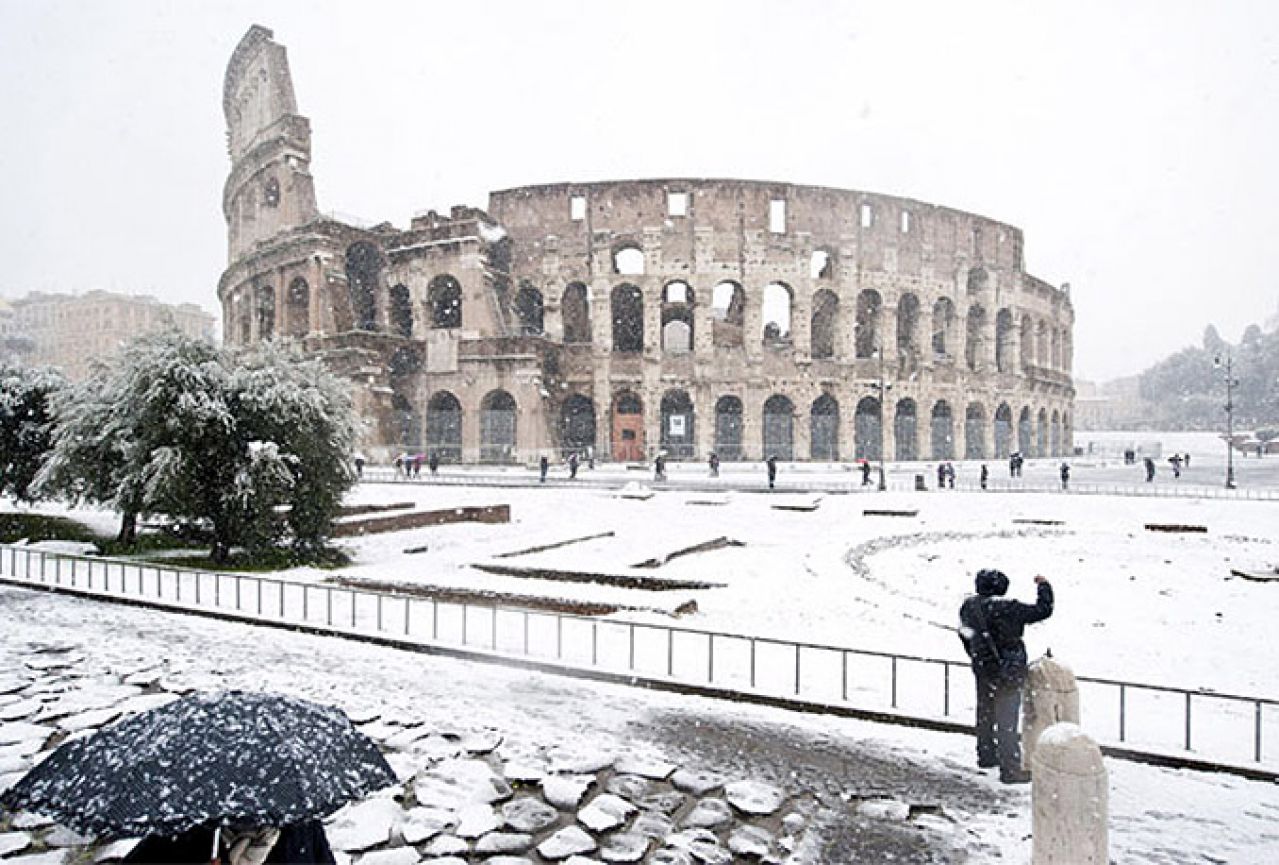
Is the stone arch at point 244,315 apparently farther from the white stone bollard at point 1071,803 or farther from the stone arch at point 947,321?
the white stone bollard at point 1071,803

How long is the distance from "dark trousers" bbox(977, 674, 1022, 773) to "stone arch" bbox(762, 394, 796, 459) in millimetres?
39072

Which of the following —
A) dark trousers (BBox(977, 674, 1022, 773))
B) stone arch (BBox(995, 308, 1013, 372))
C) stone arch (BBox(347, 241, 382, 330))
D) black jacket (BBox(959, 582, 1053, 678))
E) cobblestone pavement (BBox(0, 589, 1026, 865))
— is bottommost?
cobblestone pavement (BBox(0, 589, 1026, 865))

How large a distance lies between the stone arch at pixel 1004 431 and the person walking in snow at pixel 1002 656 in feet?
166

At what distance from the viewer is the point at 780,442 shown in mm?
45031

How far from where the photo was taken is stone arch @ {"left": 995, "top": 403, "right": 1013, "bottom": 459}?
2052 inches

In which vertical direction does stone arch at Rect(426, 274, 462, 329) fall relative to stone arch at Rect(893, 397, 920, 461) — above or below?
above

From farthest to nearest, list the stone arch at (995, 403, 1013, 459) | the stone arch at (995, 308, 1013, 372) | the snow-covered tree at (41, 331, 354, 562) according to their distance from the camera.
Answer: the stone arch at (995, 308, 1013, 372), the stone arch at (995, 403, 1013, 459), the snow-covered tree at (41, 331, 354, 562)

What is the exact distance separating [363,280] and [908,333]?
35138mm

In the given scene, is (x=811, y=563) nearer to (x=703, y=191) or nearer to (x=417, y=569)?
(x=417, y=569)

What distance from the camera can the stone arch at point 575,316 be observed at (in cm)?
4812

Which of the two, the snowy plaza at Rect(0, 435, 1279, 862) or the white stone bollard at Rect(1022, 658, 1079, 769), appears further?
the white stone bollard at Rect(1022, 658, 1079, 769)

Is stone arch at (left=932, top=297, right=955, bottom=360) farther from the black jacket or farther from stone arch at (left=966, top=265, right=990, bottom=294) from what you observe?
the black jacket

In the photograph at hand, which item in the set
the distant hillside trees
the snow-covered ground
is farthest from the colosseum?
the distant hillside trees

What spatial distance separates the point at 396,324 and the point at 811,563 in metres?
37.3
